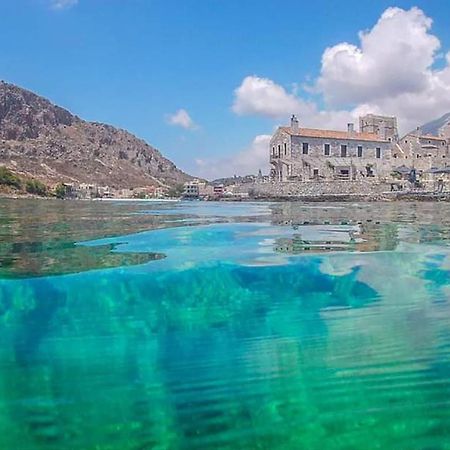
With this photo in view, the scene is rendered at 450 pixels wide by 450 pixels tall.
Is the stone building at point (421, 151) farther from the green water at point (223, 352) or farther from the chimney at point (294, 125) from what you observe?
the green water at point (223, 352)

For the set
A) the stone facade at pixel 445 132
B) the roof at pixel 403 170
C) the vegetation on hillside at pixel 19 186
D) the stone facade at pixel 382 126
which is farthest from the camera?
the stone facade at pixel 445 132

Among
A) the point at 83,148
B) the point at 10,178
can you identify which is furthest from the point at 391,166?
the point at 83,148

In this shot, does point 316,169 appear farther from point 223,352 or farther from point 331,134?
point 223,352

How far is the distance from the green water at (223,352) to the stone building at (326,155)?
1915 inches

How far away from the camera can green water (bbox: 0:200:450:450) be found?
3.56 metres

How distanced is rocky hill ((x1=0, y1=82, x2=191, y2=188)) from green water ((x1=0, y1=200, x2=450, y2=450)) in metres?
78.2

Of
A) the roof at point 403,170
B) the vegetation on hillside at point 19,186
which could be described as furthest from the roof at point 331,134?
the vegetation on hillside at point 19,186

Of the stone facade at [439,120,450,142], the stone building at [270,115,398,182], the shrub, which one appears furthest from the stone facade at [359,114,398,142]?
the shrub

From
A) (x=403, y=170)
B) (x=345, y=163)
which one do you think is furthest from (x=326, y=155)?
(x=403, y=170)

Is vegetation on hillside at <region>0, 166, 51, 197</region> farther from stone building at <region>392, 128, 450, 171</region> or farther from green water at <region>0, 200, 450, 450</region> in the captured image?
green water at <region>0, 200, 450, 450</region>

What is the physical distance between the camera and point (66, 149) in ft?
358

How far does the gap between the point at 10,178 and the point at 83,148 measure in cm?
6715

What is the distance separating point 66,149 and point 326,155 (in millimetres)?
72272

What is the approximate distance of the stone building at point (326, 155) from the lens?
184 feet
